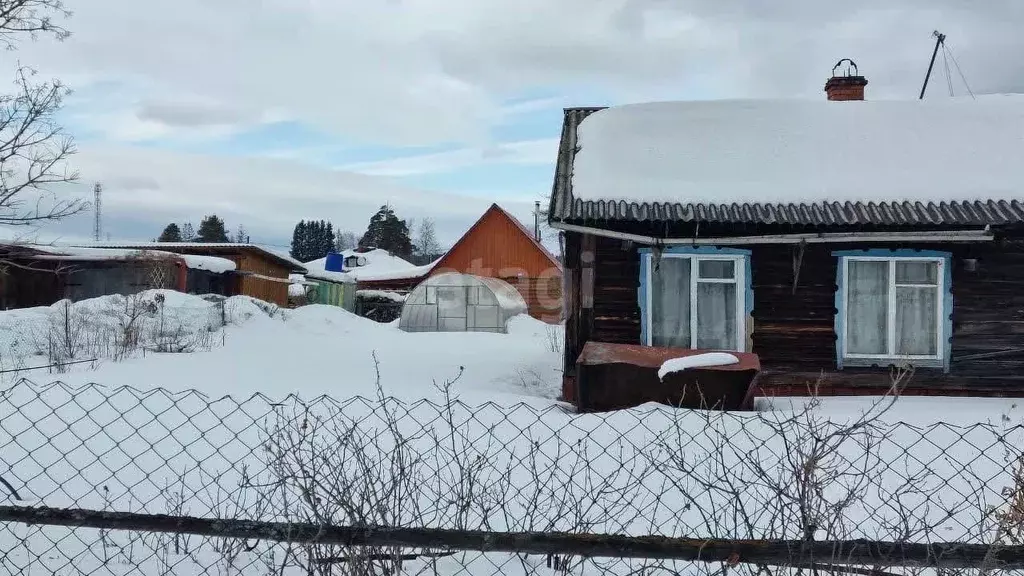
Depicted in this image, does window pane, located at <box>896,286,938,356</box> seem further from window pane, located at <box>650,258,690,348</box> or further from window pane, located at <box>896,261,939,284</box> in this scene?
A: window pane, located at <box>650,258,690,348</box>

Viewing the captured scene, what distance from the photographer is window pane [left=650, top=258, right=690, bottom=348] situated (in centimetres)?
981

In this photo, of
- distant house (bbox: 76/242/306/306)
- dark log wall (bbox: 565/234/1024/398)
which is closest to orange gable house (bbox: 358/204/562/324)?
distant house (bbox: 76/242/306/306)

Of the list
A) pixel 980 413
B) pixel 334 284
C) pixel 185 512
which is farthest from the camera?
pixel 334 284

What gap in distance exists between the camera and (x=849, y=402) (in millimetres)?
8805

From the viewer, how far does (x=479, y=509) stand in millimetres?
4609

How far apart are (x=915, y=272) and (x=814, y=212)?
179 cm

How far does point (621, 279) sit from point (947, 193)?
4.67m

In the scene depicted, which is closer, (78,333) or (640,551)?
(640,551)

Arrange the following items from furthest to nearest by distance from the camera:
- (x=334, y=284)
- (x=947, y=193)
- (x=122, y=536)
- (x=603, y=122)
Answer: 1. (x=334, y=284)
2. (x=603, y=122)
3. (x=947, y=193)
4. (x=122, y=536)

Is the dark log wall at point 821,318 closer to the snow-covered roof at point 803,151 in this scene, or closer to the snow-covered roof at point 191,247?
the snow-covered roof at point 803,151

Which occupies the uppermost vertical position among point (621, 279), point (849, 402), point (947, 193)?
point (947, 193)

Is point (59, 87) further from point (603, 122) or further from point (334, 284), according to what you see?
point (334, 284)

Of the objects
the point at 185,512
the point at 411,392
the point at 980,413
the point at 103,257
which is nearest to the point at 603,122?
the point at 411,392

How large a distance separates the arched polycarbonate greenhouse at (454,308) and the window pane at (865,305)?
15.1 meters
